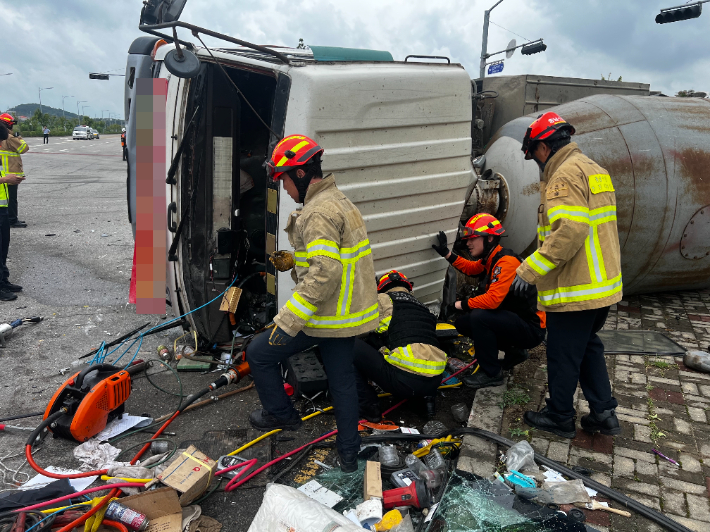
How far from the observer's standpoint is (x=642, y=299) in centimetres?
580

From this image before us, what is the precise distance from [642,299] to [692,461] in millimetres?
3211

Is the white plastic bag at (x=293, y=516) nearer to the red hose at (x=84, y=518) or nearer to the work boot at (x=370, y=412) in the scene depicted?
the red hose at (x=84, y=518)

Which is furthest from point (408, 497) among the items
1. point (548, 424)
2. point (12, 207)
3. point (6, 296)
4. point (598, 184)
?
point (12, 207)

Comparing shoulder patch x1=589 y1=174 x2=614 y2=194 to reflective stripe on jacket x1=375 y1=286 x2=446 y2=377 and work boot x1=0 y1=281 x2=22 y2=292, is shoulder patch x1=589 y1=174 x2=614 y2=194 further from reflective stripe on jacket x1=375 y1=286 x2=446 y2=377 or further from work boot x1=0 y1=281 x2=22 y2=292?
work boot x1=0 y1=281 x2=22 y2=292

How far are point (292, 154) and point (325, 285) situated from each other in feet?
2.24

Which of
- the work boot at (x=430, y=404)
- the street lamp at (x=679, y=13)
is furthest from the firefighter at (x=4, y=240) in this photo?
the street lamp at (x=679, y=13)

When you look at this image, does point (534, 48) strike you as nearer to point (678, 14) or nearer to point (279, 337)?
point (678, 14)

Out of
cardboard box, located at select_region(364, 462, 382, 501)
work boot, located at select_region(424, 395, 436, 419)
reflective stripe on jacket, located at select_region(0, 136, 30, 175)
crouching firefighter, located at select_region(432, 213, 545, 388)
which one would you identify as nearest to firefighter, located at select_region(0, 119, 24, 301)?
reflective stripe on jacket, located at select_region(0, 136, 30, 175)

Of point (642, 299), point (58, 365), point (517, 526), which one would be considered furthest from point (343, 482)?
point (642, 299)

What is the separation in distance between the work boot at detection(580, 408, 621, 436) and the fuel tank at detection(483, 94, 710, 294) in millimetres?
2122

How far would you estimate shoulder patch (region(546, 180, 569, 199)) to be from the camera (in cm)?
278

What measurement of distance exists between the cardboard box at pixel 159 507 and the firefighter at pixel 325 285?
0.83m

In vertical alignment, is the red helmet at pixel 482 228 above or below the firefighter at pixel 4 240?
above

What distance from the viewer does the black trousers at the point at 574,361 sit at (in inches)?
117
